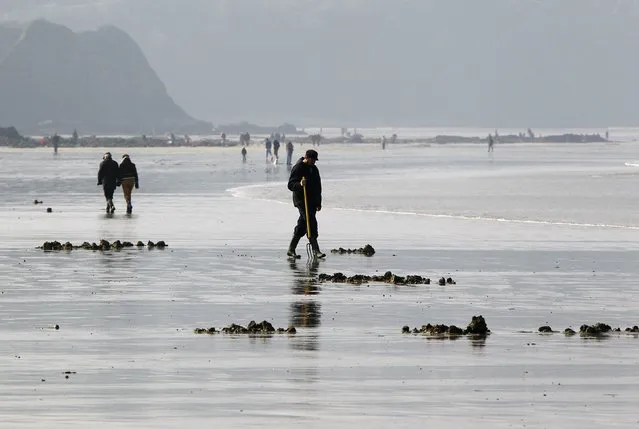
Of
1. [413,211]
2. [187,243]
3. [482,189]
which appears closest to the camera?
[187,243]

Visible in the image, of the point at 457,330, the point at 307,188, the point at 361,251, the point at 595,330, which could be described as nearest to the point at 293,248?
the point at 307,188

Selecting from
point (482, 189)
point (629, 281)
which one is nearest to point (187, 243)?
point (629, 281)

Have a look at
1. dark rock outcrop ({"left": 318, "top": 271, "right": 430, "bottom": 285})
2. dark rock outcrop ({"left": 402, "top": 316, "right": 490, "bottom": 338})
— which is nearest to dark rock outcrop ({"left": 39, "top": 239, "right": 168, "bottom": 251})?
dark rock outcrop ({"left": 318, "top": 271, "right": 430, "bottom": 285})

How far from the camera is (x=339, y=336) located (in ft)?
57.9

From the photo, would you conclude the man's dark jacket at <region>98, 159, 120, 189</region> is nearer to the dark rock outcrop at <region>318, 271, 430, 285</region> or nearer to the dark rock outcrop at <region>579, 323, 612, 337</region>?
the dark rock outcrop at <region>318, 271, 430, 285</region>

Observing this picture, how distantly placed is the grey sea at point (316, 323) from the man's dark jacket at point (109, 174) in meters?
1.50

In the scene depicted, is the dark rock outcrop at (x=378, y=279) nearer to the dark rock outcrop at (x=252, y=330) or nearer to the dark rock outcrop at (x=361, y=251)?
the dark rock outcrop at (x=361, y=251)

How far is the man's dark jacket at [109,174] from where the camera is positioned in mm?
43719

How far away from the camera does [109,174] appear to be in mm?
43781

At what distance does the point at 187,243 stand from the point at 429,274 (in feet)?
26.2

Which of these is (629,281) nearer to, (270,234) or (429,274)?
(429,274)

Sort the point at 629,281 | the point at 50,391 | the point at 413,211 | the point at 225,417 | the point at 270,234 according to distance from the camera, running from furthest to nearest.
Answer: the point at 413,211, the point at 270,234, the point at 629,281, the point at 50,391, the point at 225,417

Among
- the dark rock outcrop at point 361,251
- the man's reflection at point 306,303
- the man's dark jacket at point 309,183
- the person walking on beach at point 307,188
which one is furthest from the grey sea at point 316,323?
the man's dark jacket at point 309,183

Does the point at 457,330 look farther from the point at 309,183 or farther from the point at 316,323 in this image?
the point at 309,183
